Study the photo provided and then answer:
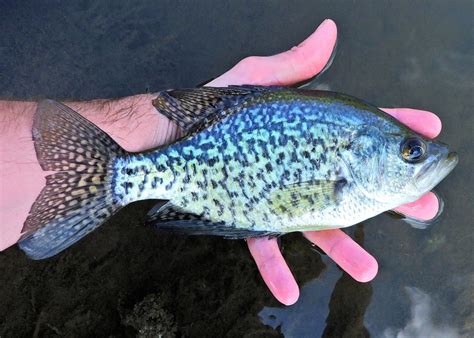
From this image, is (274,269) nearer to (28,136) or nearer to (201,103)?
(201,103)

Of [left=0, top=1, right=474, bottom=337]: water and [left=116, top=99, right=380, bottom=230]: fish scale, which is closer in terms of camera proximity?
[left=116, top=99, right=380, bottom=230]: fish scale

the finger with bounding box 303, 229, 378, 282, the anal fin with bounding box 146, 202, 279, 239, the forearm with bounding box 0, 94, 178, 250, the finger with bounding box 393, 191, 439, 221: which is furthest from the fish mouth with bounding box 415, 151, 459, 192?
the forearm with bounding box 0, 94, 178, 250

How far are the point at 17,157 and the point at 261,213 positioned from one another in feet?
7.20

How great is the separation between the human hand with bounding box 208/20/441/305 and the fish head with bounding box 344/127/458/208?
1.71 ft

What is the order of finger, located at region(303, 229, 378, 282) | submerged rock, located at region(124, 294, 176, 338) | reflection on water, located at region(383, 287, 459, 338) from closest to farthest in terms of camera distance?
finger, located at region(303, 229, 378, 282)
submerged rock, located at region(124, 294, 176, 338)
reflection on water, located at region(383, 287, 459, 338)

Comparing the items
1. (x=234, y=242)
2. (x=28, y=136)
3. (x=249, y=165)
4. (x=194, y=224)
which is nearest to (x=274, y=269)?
(x=234, y=242)

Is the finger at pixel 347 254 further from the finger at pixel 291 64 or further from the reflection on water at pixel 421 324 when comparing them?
the finger at pixel 291 64

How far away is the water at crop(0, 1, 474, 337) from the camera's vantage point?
4.03m

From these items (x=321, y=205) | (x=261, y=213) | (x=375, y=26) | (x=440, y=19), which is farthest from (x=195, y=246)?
(x=440, y=19)

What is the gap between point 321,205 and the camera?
331 centimetres

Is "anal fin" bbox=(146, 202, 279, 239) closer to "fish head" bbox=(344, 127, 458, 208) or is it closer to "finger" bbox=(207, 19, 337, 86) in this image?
"fish head" bbox=(344, 127, 458, 208)

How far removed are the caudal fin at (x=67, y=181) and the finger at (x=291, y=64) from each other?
1.24 meters

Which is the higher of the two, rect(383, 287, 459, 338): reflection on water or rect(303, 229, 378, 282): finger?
rect(303, 229, 378, 282): finger

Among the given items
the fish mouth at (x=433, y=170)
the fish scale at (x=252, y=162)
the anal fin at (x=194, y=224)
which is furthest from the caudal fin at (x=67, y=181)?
the fish mouth at (x=433, y=170)
